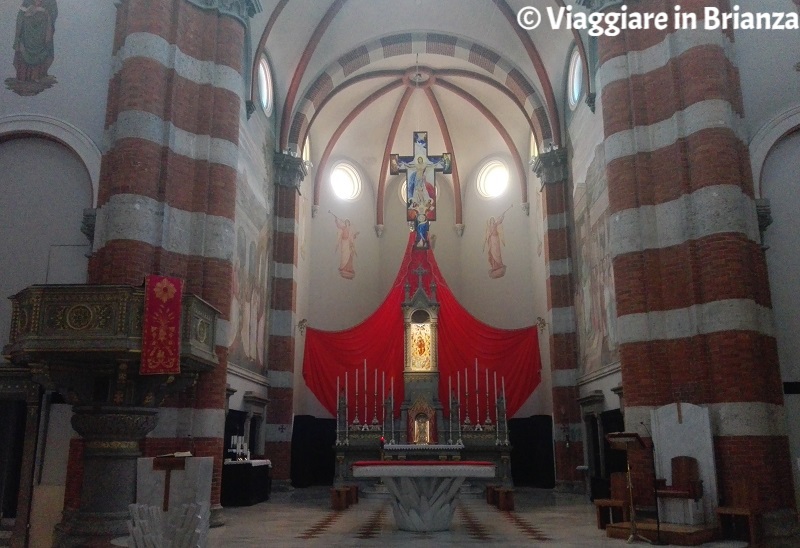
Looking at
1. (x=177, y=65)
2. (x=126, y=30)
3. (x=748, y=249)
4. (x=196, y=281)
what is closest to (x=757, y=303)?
(x=748, y=249)

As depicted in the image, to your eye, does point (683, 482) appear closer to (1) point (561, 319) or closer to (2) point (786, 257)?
(2) point (786, 257)

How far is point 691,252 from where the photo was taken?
33.3 ft

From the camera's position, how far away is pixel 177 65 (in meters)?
11.3

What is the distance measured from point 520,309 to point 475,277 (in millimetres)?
2241

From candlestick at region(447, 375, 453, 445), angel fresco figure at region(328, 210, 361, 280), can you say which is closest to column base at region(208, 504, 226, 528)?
candlestick at region(447, 375, 453, 445)

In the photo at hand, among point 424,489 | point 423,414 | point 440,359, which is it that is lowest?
point 424,489

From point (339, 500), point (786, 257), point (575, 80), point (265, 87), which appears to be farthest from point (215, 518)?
point (575, 80)

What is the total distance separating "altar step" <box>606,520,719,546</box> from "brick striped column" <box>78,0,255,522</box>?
567 cm

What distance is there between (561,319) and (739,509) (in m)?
9.49

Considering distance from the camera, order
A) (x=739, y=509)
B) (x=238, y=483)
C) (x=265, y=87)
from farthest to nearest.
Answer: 1. (x=265, y=87)
2. (x=238, y=483)
3. (x=739, y=509)

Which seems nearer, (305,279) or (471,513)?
(471,513)

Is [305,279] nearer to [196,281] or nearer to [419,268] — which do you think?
[419,268]

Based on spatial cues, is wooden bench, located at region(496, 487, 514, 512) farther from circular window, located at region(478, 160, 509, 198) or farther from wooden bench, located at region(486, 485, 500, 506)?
circular window, located at region(478, 160, 509, 198)

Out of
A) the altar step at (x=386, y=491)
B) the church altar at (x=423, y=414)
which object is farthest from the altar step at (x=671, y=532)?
the altar step at (x=386, y=491)
